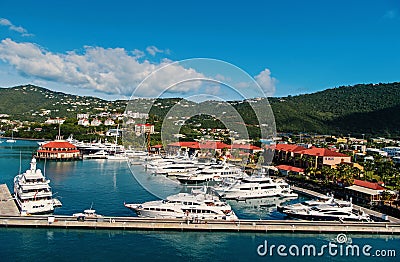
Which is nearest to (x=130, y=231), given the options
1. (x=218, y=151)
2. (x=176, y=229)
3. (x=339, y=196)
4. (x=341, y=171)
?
(x=176, y=229)

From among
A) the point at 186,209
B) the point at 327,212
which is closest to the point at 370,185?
the point at 327,212

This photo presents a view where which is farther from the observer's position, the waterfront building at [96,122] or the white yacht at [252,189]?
the waterfront building at [96,122]

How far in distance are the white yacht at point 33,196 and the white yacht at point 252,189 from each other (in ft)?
30.9

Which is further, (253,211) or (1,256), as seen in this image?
(253,211)

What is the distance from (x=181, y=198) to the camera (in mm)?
17625

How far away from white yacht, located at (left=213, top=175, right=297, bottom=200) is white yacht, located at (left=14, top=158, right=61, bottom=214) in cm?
942

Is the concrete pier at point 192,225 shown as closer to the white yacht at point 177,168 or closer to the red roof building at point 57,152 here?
the white yacht at point 177,168

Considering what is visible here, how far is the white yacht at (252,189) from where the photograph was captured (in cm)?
2286

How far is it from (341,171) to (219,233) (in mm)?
12826

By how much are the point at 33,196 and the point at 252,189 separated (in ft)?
39.3

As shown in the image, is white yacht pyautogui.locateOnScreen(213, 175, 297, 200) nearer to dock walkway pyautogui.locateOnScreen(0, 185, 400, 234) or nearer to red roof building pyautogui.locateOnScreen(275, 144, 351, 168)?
dock walkway pyautogui.locateOnScreen(0, 185, 400, 234)

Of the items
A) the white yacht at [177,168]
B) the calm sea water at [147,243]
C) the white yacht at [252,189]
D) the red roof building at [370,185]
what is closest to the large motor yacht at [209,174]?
the white yacht at [177,168]

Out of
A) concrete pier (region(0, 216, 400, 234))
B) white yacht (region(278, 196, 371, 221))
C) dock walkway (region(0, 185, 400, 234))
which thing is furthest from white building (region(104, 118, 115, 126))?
white yacht (region(278, 196, 371, 221))

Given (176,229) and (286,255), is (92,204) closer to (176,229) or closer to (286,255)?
(176,229)
